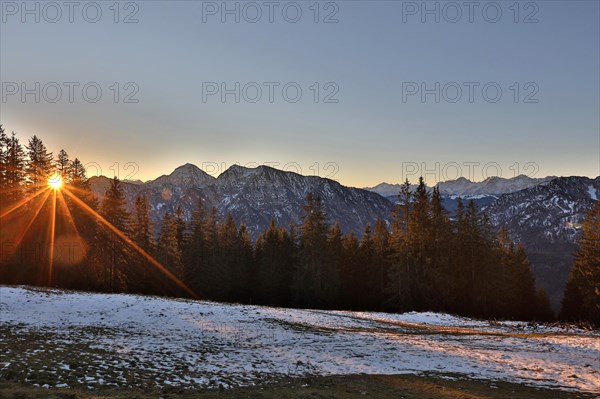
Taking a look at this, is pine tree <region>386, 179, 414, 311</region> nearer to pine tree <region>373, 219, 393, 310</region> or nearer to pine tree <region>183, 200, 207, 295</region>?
pine tree <region>373, 219, 393, 310</region>

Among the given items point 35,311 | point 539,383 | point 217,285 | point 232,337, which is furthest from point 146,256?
point 539,383

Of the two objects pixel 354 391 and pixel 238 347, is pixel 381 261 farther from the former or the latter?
pixel 354 391

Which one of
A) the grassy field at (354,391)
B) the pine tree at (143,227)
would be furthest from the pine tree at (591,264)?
the pine tree at (143,227)

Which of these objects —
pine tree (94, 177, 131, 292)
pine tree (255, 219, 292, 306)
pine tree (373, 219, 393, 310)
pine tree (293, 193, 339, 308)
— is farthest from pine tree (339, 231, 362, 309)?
pine tree (94, 177, 131, 292)

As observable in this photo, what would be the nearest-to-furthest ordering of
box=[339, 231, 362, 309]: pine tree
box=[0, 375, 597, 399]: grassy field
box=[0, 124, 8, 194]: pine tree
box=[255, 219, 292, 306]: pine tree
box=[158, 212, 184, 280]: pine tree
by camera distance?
box=[0, 375, 597, 399]: grassy field, box=[0, 124, 8, 194]: pine tree, box=[339, 231, 362, 309]: pine tree, box=[158, 212, 184, 280]: pine tree, box=[255, 219, 292, 306]: pine tree

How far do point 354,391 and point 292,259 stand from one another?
5481cm

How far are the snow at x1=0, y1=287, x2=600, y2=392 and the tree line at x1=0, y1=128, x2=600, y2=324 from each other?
731 inches

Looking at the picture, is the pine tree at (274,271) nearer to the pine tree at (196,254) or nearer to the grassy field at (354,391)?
the pine tree at (196,254)

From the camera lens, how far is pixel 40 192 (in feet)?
148

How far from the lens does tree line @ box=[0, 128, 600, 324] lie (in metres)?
44.7

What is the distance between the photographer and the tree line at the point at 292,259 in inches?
1758

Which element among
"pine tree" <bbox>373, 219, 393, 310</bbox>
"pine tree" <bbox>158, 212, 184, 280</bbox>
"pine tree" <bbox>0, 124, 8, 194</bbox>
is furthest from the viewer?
"pine tree" <bbox>373, 219, 393, 310</bbox>

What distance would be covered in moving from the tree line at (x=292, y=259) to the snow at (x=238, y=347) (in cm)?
1857

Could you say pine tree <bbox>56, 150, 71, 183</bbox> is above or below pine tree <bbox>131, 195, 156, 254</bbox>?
above
